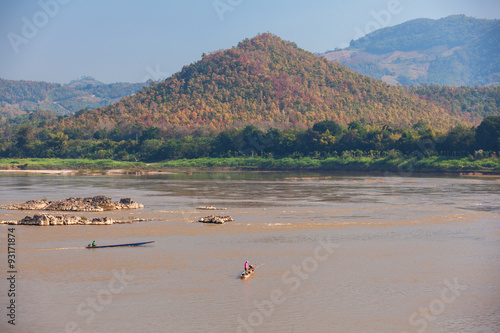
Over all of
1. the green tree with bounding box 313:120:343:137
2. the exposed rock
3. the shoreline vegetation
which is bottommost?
the exposed rock

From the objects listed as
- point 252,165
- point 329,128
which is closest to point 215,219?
point 252,165

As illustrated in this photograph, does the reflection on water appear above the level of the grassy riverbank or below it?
below

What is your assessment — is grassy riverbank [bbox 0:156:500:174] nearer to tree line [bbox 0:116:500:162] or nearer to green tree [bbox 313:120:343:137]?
tree line [bbox 0:116:500:162]

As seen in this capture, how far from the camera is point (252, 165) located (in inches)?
5482

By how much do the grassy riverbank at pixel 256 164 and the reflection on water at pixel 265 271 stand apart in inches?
2622

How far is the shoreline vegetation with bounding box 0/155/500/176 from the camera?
115750 millimetres

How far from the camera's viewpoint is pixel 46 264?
3006 cm

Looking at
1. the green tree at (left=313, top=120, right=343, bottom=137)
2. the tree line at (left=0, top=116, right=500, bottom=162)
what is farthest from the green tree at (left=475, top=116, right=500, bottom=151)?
the green tree at (left=313, top=120, right=343, bottom=137)

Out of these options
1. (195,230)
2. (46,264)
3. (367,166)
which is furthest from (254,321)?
(367,166)

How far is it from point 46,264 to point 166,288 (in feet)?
25.8

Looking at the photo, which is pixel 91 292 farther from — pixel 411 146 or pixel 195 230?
pixel 411 146

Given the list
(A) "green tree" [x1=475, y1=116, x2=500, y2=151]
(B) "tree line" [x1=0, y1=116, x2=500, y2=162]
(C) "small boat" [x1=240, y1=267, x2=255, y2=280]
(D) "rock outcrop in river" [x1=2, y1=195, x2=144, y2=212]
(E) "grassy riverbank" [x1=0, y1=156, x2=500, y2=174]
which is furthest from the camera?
(E) "grassy riverbank" [x1=0, y1=156, x2=500, y2=174]

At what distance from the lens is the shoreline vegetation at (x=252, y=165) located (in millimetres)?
115750

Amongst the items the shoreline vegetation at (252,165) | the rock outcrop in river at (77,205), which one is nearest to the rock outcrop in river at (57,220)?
the rock outcrop in river at (77,205)
